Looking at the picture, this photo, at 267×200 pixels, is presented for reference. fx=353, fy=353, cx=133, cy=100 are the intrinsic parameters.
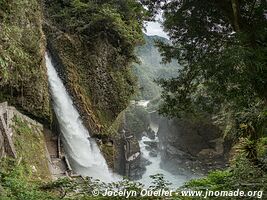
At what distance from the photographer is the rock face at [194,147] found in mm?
26312

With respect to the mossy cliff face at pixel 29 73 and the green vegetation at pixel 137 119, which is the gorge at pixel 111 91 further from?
the green vegetation at pixel 137 119

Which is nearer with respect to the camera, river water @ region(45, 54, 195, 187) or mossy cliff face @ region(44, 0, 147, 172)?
river water @ region(45, 54, 195, 187)

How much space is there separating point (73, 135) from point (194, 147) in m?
15.0

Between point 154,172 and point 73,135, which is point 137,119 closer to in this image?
point 154,172

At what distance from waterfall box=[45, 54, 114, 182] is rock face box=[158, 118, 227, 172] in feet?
39.7

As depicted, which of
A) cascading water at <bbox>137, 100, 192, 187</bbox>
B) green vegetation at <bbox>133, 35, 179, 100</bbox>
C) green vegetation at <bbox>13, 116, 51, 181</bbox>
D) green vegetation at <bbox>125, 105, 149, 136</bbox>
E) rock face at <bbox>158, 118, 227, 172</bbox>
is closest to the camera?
green vegetation at <bbox>13, 116, 51, 181</bbox>

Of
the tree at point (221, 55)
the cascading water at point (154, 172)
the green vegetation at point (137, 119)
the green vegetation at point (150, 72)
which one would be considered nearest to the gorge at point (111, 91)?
the tree at point (221, 55)

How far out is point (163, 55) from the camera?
923 cm

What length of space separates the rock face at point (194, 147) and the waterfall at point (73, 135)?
39.7 ft

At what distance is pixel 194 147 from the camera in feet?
92.5

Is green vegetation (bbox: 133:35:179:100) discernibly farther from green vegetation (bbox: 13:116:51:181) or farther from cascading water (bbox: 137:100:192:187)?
green vegetation (bbox: 13:116:51:181)

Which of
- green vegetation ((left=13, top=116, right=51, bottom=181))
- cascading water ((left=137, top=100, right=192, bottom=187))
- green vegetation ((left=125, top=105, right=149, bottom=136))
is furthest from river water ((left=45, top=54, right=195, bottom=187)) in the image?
green vegetation ((left=125, top=105, right=149, bottom=136))

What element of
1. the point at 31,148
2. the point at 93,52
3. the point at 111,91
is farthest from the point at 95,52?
the point at 31,148

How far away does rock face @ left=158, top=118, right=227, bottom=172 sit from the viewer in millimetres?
26312
